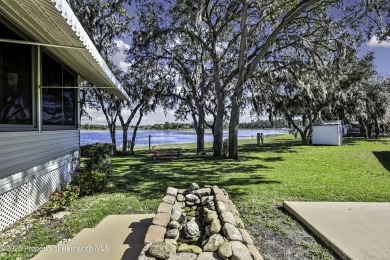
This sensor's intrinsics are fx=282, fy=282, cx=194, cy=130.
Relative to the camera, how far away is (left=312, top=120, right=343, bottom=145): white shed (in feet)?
62.8

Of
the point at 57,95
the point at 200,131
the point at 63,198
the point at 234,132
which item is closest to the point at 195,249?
the point at 63,198

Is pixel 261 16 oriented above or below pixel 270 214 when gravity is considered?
above

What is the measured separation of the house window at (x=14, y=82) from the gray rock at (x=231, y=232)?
3.45 m

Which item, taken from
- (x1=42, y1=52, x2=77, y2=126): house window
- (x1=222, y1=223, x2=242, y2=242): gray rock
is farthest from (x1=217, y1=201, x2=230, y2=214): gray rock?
(x1=42, y1=52, x2=77, y2=126): house window

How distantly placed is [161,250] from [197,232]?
748mm

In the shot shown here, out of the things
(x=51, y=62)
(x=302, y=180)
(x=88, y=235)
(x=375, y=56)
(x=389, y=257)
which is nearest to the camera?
(x=389, y=257)

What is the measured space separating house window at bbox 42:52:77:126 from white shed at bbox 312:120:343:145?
17099 millimetres

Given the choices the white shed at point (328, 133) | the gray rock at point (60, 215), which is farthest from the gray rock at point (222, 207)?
the white shed at point (328, 133)

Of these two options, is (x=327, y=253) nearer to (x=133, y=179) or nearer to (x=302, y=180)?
(x=302, y=180)

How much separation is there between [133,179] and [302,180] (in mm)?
4608

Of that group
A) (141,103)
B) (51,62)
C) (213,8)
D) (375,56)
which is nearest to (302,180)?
(51,62)

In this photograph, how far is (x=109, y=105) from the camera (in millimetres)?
18344

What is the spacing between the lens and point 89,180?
6.00 metres

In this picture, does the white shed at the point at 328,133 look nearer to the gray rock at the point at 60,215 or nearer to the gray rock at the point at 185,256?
the gray rock at the point at 60,215
